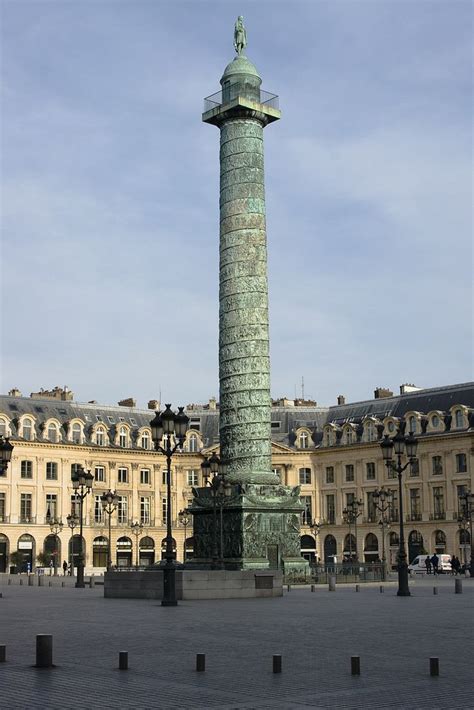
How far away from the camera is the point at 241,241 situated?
3981 centimetres

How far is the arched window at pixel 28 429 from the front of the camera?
7600 cm

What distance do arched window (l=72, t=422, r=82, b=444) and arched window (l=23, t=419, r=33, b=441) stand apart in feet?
12.3

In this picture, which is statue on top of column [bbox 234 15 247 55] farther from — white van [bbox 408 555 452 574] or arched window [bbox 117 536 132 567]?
arched window [bbox 117 536 132 567]

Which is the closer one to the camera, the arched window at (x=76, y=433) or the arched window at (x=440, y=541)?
the arched window at (x=440, y=541)

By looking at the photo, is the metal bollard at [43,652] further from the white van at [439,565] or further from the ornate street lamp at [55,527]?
the ornate street lamp at [55,527]

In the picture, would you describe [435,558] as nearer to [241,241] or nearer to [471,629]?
[241,241]

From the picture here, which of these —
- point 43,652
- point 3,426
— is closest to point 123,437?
point 3,426

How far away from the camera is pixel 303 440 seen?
85.7m

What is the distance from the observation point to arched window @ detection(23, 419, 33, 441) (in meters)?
Result: 76.0

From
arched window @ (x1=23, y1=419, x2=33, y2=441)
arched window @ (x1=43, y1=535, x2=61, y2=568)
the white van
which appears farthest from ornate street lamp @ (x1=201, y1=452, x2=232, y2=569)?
arched window @ (x1=23, y1=419, x2=33, y2=441)

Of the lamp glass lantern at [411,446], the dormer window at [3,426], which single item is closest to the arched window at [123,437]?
the dormer window at [3,426]

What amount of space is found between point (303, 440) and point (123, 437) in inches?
574

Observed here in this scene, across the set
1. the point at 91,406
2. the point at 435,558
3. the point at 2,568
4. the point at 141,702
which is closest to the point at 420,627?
the point at 141,702

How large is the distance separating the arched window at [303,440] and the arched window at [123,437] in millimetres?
14042
